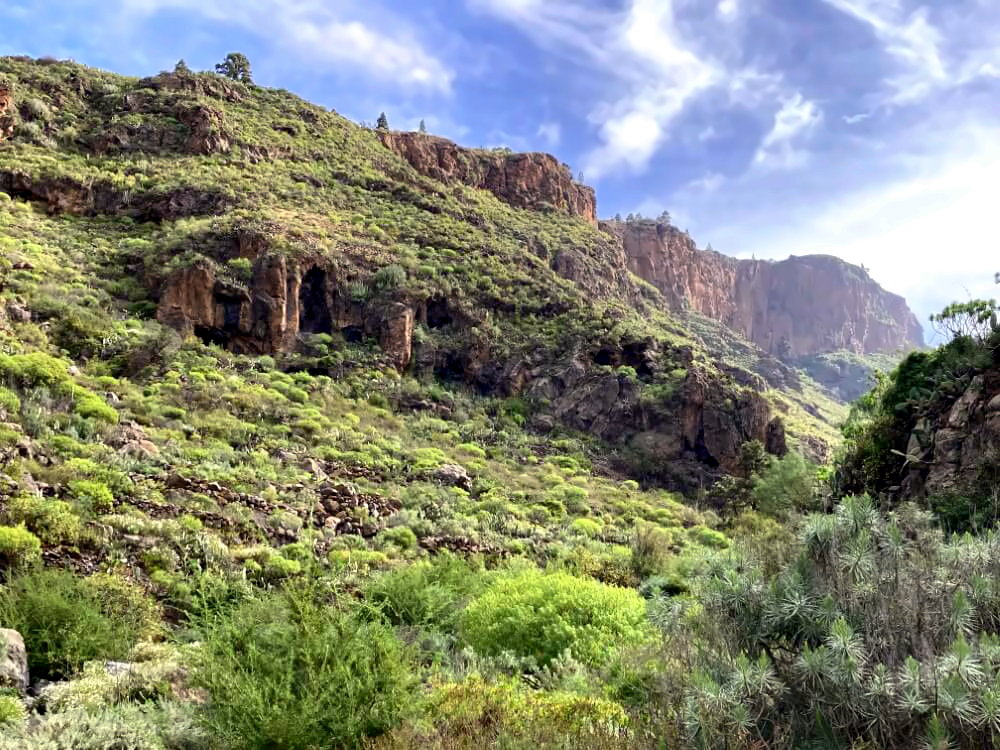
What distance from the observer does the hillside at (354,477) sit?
4883 millimetres

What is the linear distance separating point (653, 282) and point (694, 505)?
75.0 m

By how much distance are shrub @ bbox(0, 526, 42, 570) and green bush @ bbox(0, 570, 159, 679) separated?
77 cm

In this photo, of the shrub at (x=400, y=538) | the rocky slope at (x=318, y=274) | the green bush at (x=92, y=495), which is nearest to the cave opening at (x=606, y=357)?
the rocky slope at (x=318, y=274)

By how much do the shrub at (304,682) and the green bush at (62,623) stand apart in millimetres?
2732

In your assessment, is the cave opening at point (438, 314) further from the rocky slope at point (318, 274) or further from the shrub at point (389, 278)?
the shrub at point (389, 278)

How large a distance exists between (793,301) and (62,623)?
16448 cm

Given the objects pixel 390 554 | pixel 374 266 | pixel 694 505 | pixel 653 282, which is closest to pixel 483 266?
pixel 374 266

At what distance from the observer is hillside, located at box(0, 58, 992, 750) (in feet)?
16.0

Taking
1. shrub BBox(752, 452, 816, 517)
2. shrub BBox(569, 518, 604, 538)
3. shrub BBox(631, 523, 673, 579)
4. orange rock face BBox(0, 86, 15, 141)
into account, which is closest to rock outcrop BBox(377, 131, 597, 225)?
orange rock face BBox(0, 86, 15, 141)

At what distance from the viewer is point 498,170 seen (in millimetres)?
67625

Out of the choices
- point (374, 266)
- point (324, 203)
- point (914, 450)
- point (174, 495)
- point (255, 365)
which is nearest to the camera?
point (914, 450)

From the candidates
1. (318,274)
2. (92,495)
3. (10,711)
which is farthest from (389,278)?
(10,711)

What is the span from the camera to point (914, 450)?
35.8ft

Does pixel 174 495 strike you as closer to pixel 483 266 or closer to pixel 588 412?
pixel 588 412
